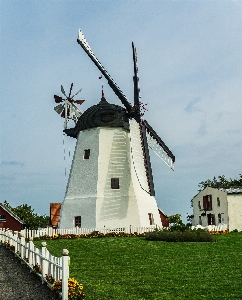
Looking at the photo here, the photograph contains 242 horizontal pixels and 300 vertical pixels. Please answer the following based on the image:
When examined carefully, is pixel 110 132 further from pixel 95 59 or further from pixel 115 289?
pixel 115 289

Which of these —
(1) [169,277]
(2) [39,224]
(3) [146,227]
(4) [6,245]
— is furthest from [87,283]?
(2) [39,224]

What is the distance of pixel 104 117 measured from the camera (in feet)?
107

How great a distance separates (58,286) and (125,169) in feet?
73.9

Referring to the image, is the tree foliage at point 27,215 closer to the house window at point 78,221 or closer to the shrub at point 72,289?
the house window at point 78,221

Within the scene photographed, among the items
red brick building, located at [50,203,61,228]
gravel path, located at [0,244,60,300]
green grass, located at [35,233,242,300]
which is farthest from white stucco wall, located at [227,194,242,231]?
gravel path, located at [0,244,60,300]

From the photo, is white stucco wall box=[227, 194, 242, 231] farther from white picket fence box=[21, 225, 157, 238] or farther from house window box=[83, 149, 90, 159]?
house window box=[83, 149, 90, 159]

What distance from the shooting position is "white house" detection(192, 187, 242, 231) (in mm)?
42969

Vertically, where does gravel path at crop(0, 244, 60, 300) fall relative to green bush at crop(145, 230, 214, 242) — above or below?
below

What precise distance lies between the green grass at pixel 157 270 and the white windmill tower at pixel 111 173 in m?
8.89

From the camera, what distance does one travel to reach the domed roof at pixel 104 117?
32688 mm

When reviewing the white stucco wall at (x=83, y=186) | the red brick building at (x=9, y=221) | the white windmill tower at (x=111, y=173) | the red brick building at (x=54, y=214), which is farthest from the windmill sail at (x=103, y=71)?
the red brick building at (x=9, y=221)

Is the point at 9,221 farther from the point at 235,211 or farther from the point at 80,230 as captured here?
the point at 235,211

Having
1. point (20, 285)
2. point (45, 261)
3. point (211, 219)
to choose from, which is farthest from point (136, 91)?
point (20, 285)

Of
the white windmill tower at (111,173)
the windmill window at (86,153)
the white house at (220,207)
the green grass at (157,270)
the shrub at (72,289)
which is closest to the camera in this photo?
the shrub at (72,289)
